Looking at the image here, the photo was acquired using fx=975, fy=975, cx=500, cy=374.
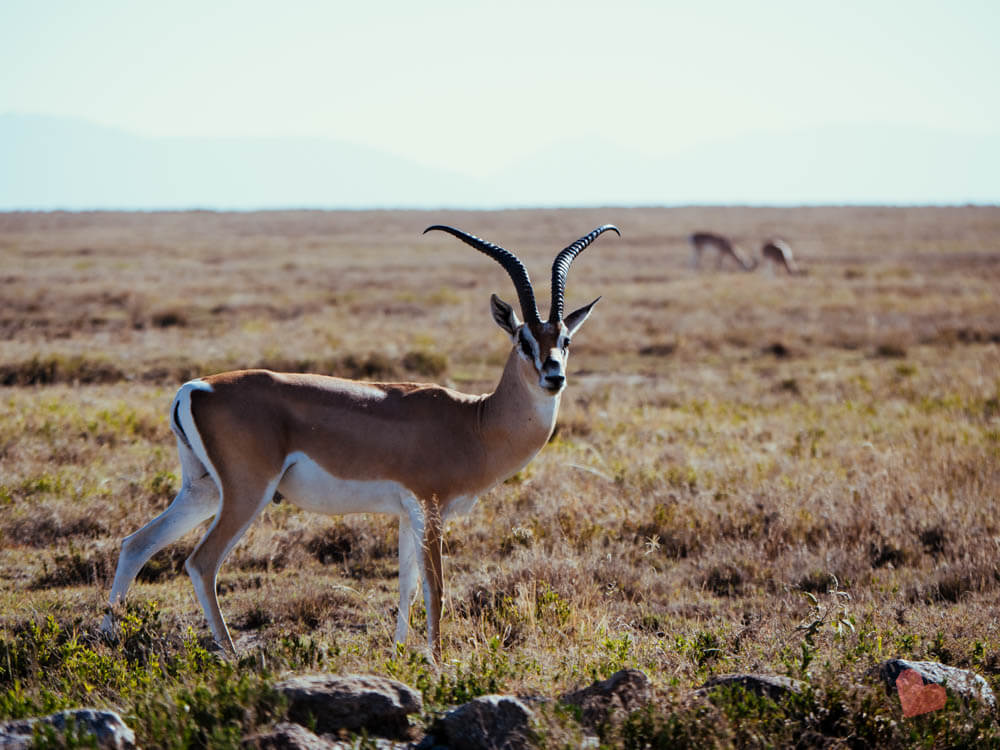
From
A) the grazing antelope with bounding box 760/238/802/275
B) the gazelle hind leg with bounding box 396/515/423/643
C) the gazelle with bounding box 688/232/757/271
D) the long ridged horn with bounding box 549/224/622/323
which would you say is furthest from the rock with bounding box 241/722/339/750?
the gazelle with bounding box 688/232/757/271

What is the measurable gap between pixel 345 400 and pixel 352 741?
2.60 metres

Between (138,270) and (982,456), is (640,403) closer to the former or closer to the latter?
(982,456)

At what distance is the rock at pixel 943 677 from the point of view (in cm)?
478

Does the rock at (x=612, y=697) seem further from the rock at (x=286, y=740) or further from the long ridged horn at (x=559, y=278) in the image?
the long ridged horn at (x=559, y=278)

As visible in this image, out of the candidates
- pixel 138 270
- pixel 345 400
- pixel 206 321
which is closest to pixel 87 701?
pixel 345 400

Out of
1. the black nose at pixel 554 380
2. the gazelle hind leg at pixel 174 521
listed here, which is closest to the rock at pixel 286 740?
the gazelle hind leg at pixel 174 521

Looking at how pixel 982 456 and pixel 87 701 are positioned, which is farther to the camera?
pixel 982 456

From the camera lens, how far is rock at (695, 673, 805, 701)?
476cm

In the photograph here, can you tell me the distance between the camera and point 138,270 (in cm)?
3481

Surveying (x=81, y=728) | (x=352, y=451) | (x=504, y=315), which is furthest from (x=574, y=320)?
(x=81, y=728)

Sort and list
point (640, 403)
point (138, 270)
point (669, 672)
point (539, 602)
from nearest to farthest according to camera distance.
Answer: point (669, 672), point (539, 602), point (640, 403), point (138, 270)

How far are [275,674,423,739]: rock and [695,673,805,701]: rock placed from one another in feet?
4.71

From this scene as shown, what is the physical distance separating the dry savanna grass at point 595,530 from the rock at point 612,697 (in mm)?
115

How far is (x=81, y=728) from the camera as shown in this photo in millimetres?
4070
